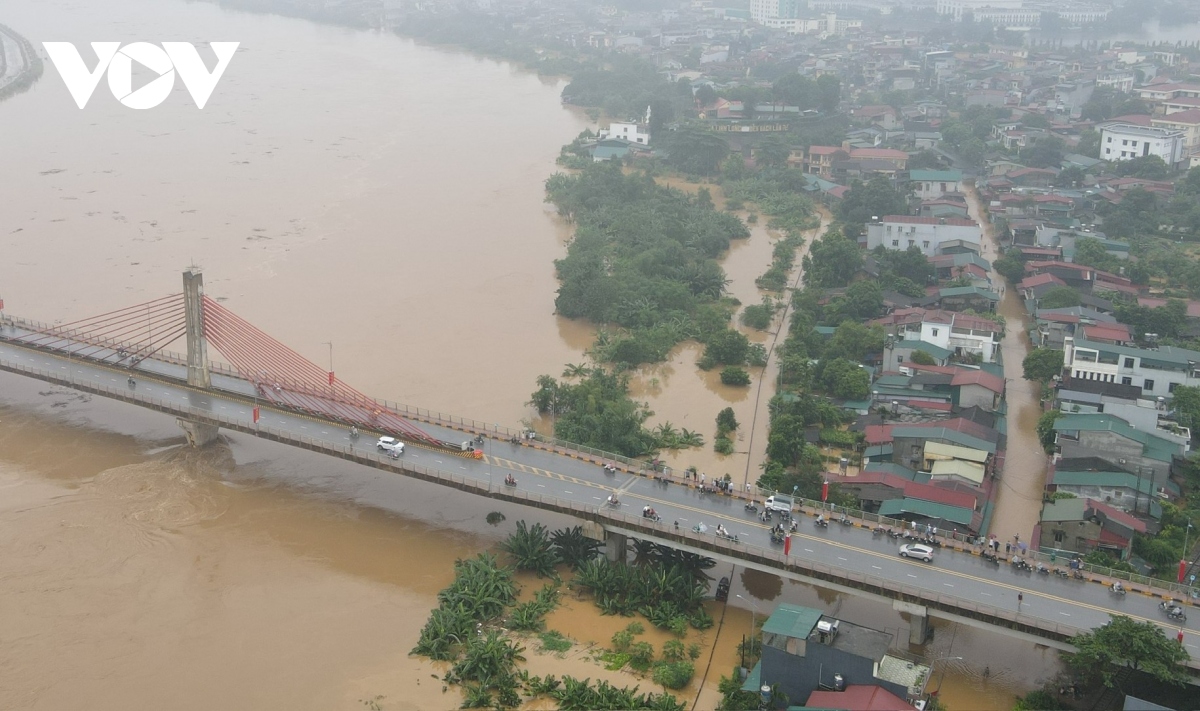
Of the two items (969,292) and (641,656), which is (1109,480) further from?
(969,292)

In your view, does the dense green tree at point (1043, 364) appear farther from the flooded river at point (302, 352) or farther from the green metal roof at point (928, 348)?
the flooded river at point (302, 352)

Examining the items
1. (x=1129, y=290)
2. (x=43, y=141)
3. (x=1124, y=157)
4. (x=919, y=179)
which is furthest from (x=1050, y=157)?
(x=43, y=141)

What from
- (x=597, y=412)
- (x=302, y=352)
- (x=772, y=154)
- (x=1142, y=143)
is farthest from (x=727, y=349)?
(x=1142, y=143)

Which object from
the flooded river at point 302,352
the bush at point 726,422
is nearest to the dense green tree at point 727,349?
the flooded river at point 302,352

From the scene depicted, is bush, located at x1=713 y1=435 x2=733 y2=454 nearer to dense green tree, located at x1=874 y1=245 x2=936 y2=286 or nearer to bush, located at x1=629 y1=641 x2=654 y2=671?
bush, located at x1=629 y1=641 x2=654 y2=671

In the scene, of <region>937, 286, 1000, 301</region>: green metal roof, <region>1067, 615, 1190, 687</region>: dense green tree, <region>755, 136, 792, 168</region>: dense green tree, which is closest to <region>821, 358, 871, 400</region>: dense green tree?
<region>937, 286, 1000, 301</region>: green metal roof

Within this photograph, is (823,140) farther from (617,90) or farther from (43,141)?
(43,141)
